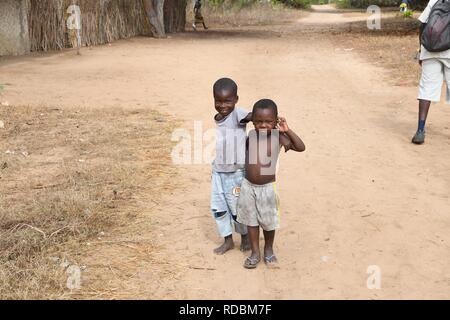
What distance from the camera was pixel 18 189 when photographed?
439 cm

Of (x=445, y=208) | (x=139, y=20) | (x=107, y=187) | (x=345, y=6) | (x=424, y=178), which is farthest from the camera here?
(x=345, y=6)

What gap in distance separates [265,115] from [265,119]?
2 centimetres

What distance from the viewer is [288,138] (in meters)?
3.12

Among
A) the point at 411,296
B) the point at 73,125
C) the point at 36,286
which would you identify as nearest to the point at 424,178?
the point at 411,296

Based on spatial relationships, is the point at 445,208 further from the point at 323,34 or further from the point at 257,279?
the point at 323,34

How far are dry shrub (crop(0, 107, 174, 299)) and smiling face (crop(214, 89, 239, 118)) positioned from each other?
1130 mm

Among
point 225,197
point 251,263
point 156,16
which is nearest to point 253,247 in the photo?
point 251,263

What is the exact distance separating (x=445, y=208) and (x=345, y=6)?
44100mm

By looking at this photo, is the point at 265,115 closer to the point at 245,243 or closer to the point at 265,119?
the point at 265,119

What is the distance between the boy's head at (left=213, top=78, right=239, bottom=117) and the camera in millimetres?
3119

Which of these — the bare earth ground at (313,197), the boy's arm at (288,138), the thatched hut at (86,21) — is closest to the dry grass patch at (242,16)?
the thatched hut at (86,21)

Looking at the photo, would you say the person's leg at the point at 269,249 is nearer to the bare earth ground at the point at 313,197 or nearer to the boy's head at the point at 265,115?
the bare earth ground at the point at 313,197

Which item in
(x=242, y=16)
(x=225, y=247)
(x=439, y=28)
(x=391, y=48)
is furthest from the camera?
(x=242, y=16)

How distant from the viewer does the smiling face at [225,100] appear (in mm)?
3127
